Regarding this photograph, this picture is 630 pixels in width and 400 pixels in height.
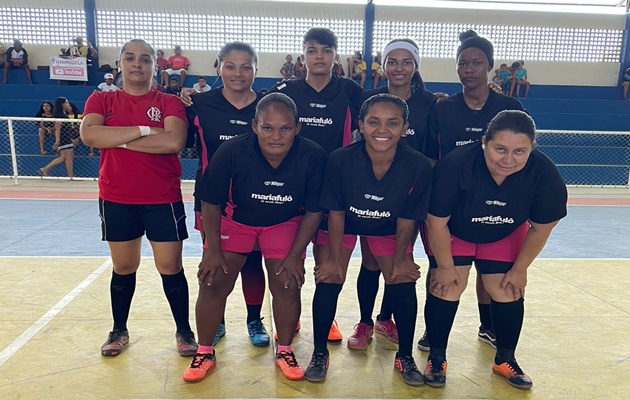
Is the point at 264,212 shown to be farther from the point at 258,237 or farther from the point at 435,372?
the point at 435,372

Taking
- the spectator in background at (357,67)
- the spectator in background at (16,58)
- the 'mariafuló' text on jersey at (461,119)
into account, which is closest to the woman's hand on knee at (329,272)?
the 'mariafuló' text on jersey at (461,119)

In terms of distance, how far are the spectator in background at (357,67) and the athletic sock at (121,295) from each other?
13.6 m

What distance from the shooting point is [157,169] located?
9.78 feet

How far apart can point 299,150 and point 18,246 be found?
14.7 ft

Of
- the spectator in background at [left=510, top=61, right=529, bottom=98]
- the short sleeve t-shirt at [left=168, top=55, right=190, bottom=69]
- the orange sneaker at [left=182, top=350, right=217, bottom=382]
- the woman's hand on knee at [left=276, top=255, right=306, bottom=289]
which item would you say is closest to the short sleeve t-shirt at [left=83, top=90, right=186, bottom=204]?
the woman's hand on knee at [left=276, top=255, right=306, bottom=289]

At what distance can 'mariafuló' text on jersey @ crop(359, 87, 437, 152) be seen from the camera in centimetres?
316

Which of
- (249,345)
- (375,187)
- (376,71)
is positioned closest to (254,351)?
(249,345)

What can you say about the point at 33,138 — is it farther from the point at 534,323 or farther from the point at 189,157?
the point at 534,323

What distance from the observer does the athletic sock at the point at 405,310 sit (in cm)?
286

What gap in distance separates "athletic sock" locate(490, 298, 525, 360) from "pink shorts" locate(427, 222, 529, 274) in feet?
0.68

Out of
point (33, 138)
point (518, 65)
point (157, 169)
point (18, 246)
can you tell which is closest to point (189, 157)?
point (33, 138)

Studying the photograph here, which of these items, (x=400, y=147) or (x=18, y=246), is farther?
(x=18, y=246)

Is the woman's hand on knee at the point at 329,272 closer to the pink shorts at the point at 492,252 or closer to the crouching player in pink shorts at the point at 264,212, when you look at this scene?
the crouching player in pink shorts at the point at 264,212

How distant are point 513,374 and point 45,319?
329 centimetres
